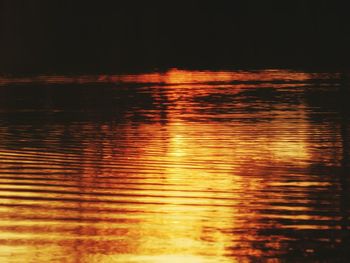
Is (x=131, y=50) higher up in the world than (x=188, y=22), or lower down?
lower down

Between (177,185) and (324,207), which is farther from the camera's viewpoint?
(177,185)

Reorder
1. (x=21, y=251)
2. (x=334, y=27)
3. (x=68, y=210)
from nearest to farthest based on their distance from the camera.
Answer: (x=21, y=251) → (x=68, y=210) → (x=334, y=27)

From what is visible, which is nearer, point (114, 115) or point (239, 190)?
point (239, 190)

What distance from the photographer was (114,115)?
21062 millimetres

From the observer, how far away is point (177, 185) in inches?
428

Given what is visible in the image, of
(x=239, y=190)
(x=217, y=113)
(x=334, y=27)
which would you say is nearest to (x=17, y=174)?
(x=239, y=190)

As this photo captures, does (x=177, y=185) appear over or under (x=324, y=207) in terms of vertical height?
over

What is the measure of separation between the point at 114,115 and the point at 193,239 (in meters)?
13.0

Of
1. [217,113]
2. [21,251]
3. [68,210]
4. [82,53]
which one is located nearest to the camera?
[21,251]

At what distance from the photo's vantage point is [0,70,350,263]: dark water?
7.93 meters

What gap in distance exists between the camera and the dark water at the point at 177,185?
7930 mm

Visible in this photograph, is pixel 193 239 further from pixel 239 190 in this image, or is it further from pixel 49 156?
pixel 49 156

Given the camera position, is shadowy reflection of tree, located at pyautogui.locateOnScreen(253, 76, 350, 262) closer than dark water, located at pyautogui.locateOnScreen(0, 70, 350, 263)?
Yes

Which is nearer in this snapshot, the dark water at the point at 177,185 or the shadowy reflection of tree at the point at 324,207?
the shadowy reflection of tree at the point at 324,207
